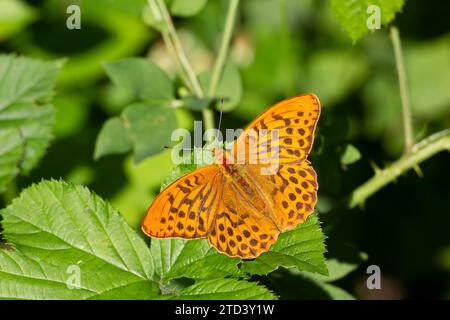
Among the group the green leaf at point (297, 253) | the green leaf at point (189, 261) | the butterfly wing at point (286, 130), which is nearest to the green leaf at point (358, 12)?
the butterfly wing at point (286, 130)

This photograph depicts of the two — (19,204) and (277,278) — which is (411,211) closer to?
(277,278)

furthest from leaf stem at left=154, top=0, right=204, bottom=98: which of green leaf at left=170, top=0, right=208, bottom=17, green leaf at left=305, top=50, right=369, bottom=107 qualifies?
green leaf at left=305, top=50, right=369, bottom=107

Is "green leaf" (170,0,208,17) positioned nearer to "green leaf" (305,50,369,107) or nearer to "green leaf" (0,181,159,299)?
"green leaf" (0,181,159,299)

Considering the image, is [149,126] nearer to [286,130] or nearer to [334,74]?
[286,130]

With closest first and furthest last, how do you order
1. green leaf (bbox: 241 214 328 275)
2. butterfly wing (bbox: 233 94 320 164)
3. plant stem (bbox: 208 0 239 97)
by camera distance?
1. green leaf (bbox: 241 214 328 275)
2. butterfly wing (bbox: 233 94 320 164)
3. plant stem (bbox: 208 0 239 97)

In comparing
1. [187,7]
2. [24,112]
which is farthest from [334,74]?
[24,112]
